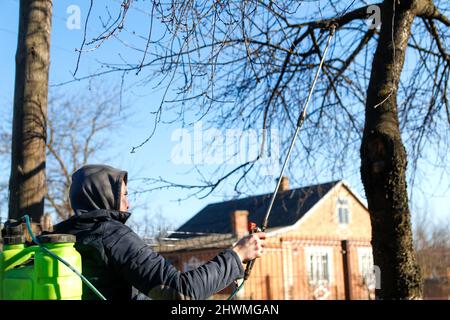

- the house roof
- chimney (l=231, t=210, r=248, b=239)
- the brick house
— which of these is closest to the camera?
the brick house

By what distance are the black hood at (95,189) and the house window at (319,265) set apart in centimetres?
2389

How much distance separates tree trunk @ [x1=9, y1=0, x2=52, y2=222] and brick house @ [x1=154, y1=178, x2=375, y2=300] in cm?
1213

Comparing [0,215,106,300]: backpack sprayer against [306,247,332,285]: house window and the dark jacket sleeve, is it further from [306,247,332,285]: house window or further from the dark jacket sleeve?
[306,247,332,285]: house window

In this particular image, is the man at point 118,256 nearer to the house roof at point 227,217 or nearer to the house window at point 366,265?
the house roof at point 227,217

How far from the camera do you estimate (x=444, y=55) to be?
6848 millimetres

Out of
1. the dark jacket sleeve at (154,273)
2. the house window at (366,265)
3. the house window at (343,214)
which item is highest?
the house window at (343,214)

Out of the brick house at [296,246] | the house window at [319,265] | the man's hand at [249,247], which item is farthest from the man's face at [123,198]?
the house window at [319,265]

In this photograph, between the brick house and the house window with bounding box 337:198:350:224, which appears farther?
the house window with bounding box 337:198:350:224

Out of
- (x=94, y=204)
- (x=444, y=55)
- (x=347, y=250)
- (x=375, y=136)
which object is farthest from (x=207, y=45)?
(x=347, y=250)

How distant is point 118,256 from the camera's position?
238 cm

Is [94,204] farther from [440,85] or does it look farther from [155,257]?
[440,85]

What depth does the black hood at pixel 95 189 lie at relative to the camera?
2.50m

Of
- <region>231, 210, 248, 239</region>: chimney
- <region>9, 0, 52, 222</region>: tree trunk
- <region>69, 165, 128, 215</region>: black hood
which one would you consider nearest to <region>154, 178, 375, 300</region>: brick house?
<region>231, 210, 248, 239</region>: chimney

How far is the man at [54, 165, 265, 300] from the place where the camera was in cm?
234
